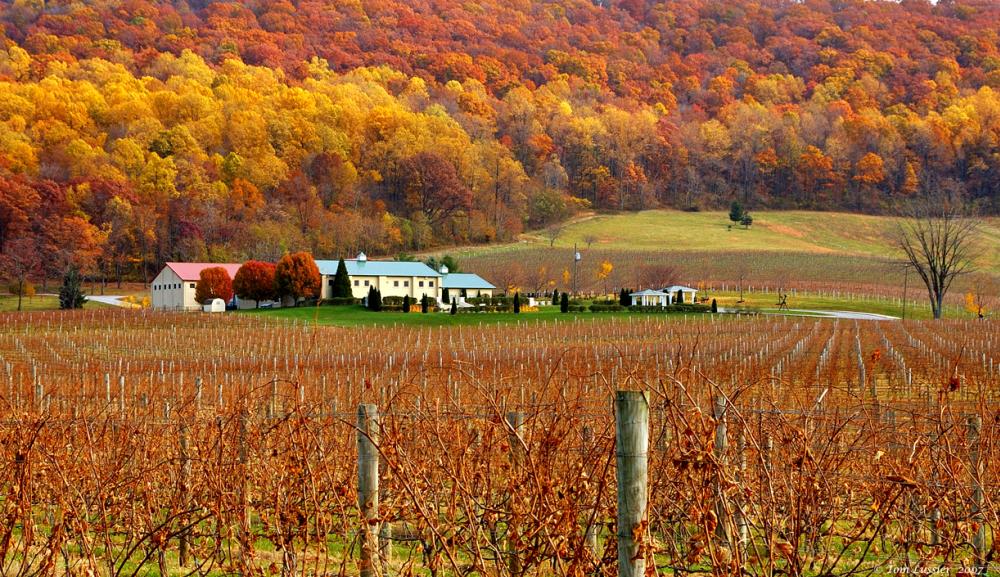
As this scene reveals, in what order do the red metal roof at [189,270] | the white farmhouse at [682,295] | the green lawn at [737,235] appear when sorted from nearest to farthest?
the white farmhouse at [682,295] < the red metal roof at [189,270] < the green lawn at [737,235]

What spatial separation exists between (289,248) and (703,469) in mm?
83007

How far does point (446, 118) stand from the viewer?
12231 cm

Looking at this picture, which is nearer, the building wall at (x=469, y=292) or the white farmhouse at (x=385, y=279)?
the white farmhouse at (x=385, y=279)

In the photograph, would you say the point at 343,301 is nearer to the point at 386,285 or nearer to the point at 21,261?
the point at 386,285

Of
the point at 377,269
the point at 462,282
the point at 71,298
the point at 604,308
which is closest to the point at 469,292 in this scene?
the point at 462,282

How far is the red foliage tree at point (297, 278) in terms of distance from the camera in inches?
2288

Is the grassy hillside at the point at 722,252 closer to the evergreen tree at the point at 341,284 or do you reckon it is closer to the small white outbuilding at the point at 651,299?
the small white outbuilding at the point at 651,299

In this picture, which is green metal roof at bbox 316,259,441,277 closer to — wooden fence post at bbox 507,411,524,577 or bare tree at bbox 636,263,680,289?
bare tree at bbox 636,263,680,289

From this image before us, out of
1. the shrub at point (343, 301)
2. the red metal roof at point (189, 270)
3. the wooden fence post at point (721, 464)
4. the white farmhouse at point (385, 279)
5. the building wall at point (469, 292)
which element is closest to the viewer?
the wooden fence post at point (721, 464)

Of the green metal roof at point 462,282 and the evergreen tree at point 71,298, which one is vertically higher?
the green metal roof at point 462,282

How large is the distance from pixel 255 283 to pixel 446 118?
66251mm

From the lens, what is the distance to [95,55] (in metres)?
136

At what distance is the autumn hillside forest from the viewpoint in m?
87.1

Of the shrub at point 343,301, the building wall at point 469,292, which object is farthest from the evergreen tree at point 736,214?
the shrub at point 343,301
